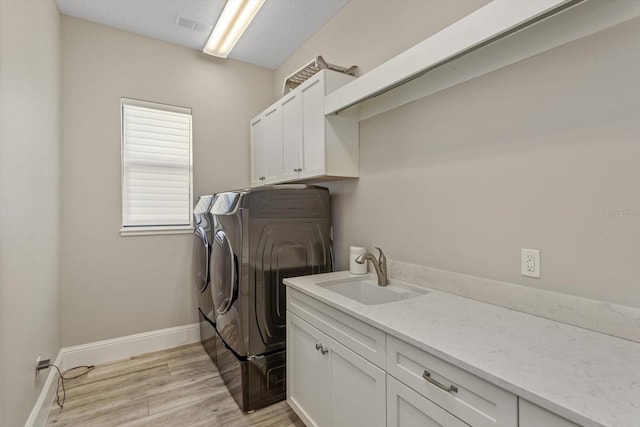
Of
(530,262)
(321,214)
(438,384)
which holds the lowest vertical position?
(438,384)

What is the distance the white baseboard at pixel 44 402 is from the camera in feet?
5.51

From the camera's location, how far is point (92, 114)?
2.65m

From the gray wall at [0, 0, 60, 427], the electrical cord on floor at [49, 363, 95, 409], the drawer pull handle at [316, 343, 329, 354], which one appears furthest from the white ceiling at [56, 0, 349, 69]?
the electrical cord on floor at [49, 363, 95, 409]

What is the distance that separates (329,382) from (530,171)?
1344 millimetres

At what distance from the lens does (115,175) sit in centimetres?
275

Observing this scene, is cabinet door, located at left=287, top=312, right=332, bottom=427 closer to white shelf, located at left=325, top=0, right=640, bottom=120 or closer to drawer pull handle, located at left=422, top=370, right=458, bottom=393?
drawer pull handle, located at left=422, top=370, right=458, bottom=393

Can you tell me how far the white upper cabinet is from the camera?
2.14 metres

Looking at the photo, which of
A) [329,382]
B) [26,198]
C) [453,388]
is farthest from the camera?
[26,198]

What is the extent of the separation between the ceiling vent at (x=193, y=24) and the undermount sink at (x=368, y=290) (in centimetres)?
244

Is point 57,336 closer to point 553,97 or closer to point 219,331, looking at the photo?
point 219,331

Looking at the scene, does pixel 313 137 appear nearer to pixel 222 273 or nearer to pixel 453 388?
pixel 222 273

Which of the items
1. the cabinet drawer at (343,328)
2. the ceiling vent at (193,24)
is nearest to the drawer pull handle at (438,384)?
the cabinet drawer at (343,328)

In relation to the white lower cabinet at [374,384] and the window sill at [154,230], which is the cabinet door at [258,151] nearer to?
the window sill at [154,230]

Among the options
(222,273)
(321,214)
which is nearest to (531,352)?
(321,214)
